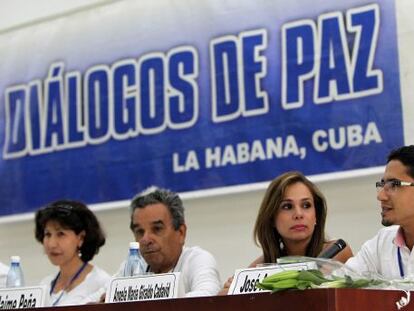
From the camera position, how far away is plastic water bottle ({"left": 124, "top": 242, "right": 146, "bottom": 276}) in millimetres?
2695

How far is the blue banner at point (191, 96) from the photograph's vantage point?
3301mm

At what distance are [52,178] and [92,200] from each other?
0.27 m

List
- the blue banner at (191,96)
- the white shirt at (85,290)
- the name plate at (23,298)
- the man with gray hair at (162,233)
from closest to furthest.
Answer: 1. the name plate at (23,298)
2. the man with gray hair at (162,233)
3. the white shirt at (85,290)
4. the blue banner at (191,96)

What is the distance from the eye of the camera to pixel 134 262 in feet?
8.90

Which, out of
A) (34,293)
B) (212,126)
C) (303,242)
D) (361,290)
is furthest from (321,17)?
(361,290)

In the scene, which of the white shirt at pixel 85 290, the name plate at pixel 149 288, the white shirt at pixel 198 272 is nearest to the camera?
the name plate at pixel 149 288

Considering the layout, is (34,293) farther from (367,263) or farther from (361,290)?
(361,290)

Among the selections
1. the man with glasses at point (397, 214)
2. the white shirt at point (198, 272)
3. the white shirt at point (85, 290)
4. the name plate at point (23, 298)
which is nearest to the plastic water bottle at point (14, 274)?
the white shirt at point (85, 290)

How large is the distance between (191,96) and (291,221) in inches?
47.3

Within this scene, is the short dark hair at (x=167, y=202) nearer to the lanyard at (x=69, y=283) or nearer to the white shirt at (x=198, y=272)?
the white shirt at (x=198, y=272)

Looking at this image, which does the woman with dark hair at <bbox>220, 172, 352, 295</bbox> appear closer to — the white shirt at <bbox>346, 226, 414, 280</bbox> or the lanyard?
the white shirt at <bbox>346, 226, 414, 280</bbox>

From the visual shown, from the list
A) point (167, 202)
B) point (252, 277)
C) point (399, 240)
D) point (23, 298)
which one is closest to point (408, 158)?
point (399, 240)

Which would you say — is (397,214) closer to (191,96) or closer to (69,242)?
(69,242)

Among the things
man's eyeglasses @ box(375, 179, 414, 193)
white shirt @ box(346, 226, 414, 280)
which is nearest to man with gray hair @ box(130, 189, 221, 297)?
white shirt @ box(346, 226, 414, 280)
